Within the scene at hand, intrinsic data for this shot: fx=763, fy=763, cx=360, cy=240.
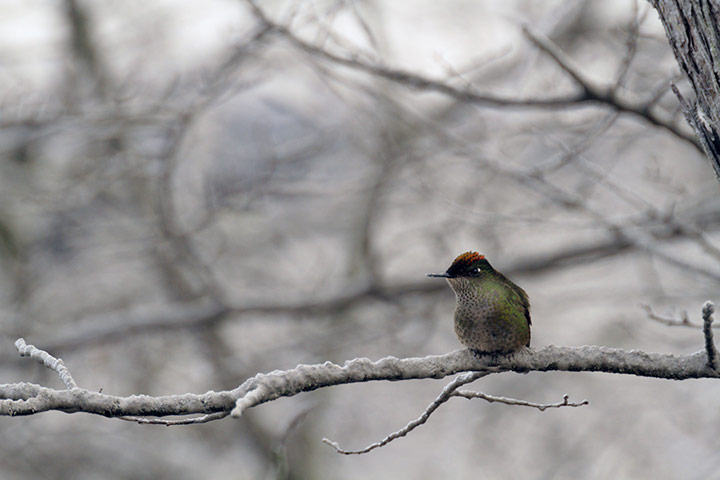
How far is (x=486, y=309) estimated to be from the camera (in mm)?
2797

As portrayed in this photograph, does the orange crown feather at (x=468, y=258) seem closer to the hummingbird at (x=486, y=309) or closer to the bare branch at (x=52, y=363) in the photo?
the hummingbird at (x=486, y=309)

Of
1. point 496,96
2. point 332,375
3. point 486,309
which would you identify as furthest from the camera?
point 496,96

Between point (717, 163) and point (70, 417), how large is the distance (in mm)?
9685

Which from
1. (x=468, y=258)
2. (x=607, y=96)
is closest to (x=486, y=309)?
(x=468, y=258)

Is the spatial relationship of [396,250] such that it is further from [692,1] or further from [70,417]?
[692,1]

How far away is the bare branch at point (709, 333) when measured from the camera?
1973mm

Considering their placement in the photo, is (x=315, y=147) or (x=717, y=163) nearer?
(x=717, y=163)

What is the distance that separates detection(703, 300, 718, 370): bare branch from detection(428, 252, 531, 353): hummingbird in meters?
0.64

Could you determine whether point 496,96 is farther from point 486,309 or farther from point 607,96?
point 486,309

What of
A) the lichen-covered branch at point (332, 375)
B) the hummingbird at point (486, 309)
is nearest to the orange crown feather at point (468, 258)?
the hummingbird at point (486, 309)

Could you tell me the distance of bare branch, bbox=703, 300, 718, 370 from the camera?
6.47 ft

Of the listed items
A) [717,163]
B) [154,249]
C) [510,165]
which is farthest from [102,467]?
[717,163]

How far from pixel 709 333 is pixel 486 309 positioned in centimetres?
86

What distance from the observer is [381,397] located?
Answer: 13.2 meters
